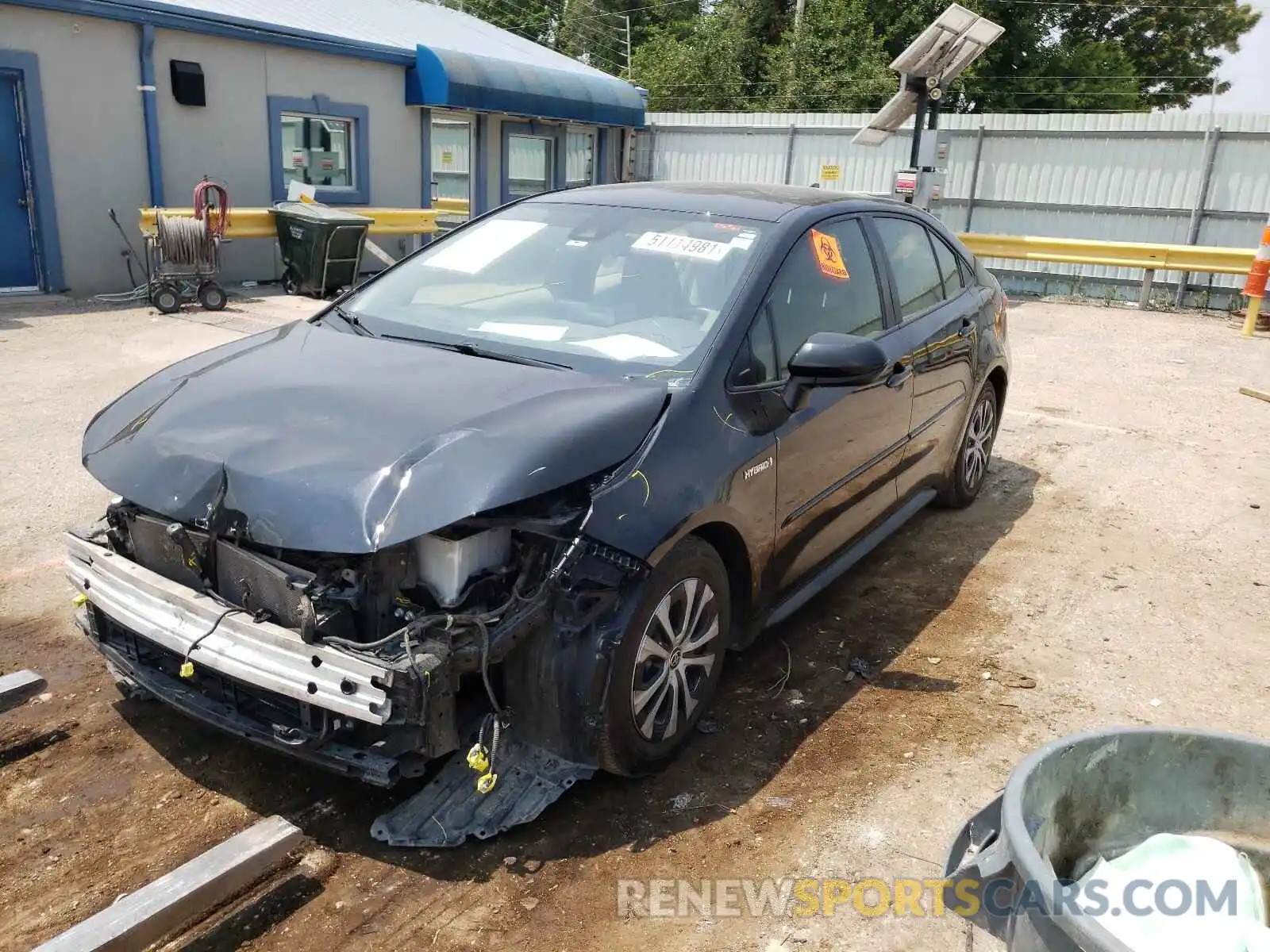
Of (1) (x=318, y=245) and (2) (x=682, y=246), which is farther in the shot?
(1) (x=318, y=245)

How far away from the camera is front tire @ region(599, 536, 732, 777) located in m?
2.96

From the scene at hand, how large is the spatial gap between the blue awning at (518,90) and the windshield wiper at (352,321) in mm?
11949

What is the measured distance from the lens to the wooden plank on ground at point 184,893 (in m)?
2.43

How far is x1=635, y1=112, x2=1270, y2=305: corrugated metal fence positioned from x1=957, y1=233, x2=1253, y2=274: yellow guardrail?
46cm

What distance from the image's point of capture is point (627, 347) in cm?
355

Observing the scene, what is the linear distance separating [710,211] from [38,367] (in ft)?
21.2

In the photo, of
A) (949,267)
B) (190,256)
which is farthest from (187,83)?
(949,267)

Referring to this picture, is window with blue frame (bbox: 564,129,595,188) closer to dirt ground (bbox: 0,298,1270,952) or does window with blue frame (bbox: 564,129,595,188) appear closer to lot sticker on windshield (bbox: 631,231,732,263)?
dirt ground (bbox: 0,298,1270,952)

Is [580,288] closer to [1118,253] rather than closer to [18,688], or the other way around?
[18,688]

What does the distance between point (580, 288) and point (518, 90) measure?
1354 centimetres

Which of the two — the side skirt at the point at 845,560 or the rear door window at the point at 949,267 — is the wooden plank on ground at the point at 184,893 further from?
the rear door window at the point at 949,267

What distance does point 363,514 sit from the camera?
8.50ft

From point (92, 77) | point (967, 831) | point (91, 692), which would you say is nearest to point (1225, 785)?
point (967, 831)

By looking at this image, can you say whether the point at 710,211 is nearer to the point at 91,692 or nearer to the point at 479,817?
the point at 479,817
